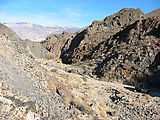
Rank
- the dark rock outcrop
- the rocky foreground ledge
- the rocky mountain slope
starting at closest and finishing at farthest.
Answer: the rocky foreground ledge → the rocky mountain slope → the dark rock outcrop

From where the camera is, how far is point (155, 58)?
2538 cm

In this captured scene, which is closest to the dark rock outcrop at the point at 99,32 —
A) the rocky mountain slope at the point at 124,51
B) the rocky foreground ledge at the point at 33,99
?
the rocky mountain slope at the point at 124,51

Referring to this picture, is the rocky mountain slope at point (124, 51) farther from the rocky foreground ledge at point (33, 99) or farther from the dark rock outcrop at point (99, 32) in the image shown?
the rocky foreground ledge at point (33, 99)

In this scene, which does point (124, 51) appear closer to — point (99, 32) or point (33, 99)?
point (99, 32)

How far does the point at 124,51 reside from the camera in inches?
1176

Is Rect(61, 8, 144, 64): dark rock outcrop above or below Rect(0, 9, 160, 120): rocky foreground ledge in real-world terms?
above

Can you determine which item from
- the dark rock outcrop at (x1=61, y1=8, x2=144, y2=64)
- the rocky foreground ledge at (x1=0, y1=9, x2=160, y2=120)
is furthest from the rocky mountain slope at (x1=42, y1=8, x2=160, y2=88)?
the rocky foreground ledge at (x1=0, y1=9, x2=160, y2=120)

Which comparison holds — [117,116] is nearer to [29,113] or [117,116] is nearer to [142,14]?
[29,113]

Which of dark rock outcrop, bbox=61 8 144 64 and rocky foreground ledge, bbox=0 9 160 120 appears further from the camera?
dark rock outcrop, bbox=61 8 144 64

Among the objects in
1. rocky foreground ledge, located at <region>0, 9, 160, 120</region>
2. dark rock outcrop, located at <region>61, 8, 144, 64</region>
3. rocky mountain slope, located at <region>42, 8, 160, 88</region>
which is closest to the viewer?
rocky foreground ledge, located at <region>0, 9, 160, 120</region>

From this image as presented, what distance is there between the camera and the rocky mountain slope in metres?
24.6

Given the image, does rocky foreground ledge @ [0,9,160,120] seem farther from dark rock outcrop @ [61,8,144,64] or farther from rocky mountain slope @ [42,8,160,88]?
dark rock outcrop @ [61,8,144,64]

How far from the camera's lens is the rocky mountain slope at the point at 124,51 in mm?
24648

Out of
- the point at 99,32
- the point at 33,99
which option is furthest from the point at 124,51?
the point at 33,99
